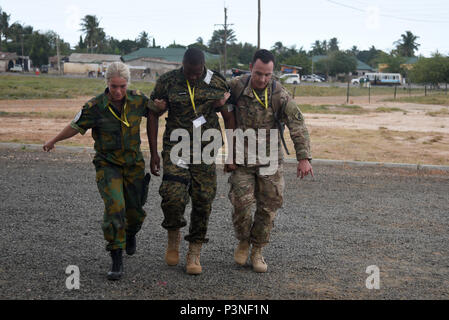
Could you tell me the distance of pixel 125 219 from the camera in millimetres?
4785

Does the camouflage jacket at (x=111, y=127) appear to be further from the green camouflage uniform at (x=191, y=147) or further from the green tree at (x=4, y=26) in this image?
the green tree at (x=4, y=26)

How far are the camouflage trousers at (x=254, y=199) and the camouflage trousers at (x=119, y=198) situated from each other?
2.77ft

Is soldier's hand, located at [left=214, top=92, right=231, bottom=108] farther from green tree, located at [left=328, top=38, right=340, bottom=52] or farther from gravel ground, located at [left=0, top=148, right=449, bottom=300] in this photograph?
green tree, located at [left=328, top=38, right=340, bottom=52]

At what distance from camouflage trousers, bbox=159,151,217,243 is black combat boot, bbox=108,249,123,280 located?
546mm

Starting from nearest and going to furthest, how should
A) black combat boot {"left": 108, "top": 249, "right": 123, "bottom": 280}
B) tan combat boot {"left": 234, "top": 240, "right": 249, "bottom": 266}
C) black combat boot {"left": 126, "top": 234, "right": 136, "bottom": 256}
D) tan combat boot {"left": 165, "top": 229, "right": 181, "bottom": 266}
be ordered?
black combat boot {"left": 108, "top": 249, "right": 123, "bottom": 280} → tan combat boot {"left": 165, "top": 229, "right": 181, "bottom": 266} → tan combat boot {"left": 234, "top": 240, "right": 249, "bottom": 266} → black combat boot {"left": 126, "top": 234, "right": 136, "bottom": 256}

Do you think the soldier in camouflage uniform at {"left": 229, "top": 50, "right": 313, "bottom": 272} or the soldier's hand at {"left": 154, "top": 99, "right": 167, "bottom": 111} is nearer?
the soldier's hand at {"left": 154, "top": 99, "right": 167, "bottom": 111}

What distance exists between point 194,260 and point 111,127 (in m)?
1.33

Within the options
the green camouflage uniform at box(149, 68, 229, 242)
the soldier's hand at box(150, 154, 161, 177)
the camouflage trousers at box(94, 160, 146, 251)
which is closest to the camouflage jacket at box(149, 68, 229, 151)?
the green camouflage uniform at box(149, 68, 229, 242)

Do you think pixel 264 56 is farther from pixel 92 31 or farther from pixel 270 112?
pixel 92 31

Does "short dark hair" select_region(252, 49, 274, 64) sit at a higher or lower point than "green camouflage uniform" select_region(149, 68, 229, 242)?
higher

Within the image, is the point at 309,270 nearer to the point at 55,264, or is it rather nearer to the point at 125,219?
the point at 125,219

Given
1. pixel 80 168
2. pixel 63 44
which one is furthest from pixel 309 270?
pixel 63 44

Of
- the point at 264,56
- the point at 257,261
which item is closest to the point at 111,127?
the point at 264,56

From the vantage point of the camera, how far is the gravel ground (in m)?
4.27
